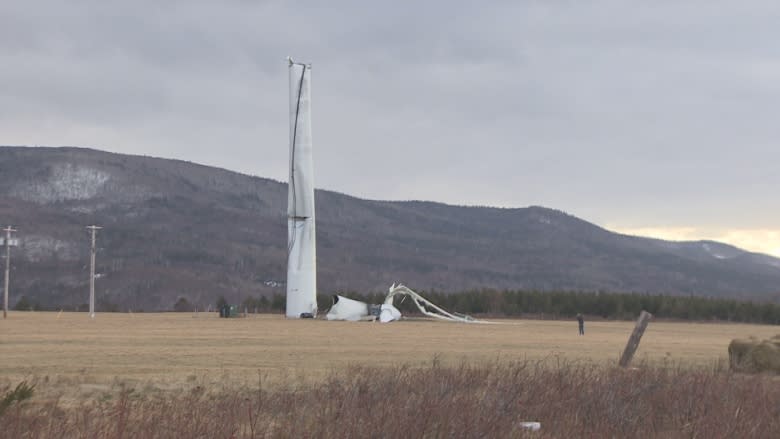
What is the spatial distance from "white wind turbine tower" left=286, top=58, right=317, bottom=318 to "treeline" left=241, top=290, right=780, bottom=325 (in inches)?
593

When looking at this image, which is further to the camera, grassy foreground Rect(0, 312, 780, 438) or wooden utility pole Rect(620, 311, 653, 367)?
wooden utility pole Rect(620, 311, 653, 367)

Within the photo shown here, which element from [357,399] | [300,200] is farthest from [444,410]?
[300,200]

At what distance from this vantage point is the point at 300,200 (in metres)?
75.2

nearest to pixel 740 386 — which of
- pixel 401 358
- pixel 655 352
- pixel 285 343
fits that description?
pixel 401 358

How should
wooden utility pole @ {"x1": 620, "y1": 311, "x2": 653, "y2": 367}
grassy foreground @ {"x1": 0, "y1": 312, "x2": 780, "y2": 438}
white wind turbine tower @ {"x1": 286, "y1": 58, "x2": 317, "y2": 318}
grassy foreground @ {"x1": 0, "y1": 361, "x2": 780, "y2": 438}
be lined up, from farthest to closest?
white wind turbine tower @ {"x1": 286, "y1": 58, "x2": 317, "y2": 318}
wooden utility pole @ {"x1": 620, "y1": 311, "x2": 653, "y2": 367}
grassy foreground @ {"x1": 0, "y1": 312, "x2": 780, "y2": 438}
grassy foreground @ {"x1": 0, "y1": 361, "x2": 780, "y2": 438}

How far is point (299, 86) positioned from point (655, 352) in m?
43.0

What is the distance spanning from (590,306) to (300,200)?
30092 mm

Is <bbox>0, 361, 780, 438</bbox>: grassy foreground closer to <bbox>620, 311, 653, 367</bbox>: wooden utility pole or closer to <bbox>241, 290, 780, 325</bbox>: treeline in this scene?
<bbox>620, 311, 653, 367</bbox>: wooden utility pole

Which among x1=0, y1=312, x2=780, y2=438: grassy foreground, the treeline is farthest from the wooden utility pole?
the treeline

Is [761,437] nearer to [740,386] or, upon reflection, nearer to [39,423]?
[740,386]

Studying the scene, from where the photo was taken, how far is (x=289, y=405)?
16.5m

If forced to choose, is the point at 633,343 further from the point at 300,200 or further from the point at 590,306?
the point at 590,306

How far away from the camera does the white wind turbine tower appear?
74.9 metres

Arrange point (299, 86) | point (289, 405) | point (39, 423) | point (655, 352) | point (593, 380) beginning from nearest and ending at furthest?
point (39, 423), point (289, 405), point (593, 380), point (655, 352), point (299, 86)
